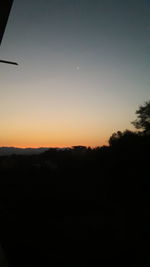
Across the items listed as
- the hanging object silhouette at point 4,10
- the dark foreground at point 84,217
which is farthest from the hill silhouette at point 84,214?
the hanging object silhouette at point 4,10

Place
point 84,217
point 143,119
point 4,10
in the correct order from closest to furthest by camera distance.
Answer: point 4,10
point 84,217
point 143,119

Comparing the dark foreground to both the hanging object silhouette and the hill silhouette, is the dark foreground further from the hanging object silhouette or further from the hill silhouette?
the hanging object silhouette

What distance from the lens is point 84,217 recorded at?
7961mm

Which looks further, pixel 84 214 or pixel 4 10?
pixel 84 214

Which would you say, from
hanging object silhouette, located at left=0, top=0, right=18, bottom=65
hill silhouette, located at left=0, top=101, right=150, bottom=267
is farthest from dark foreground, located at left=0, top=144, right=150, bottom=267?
hanging object silhouette, located at left=0, top=0, right=18, bottom=65

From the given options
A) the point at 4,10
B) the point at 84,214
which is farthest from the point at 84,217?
the point at 4,10

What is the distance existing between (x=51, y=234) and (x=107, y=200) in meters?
5.37

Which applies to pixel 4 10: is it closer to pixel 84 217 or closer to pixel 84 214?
pixel 84 217

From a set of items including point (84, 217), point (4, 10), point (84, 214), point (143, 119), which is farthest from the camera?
point (143, 119)

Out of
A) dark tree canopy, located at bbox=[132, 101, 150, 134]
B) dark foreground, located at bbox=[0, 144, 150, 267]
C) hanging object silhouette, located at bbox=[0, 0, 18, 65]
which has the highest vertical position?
dark tree canopy, located at bbox=[132, 101, 150, 134]

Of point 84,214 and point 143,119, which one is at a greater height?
point 143,119

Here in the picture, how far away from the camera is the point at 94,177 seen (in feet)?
52.0

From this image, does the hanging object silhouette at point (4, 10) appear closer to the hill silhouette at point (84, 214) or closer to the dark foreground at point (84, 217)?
the hill silhouette at point (84, 214)

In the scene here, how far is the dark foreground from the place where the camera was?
4.75 metres
